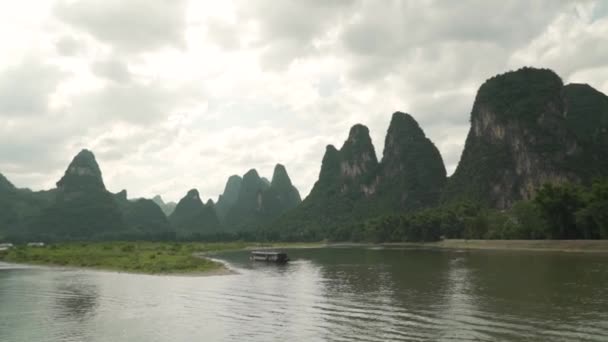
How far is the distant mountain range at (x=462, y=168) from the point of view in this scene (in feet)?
445

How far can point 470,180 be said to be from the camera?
149000 mm

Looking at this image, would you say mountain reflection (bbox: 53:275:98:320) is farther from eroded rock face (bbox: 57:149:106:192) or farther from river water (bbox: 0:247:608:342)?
eroded rock face (bbox: 57:149:106:192)

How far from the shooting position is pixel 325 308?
86.0 feet

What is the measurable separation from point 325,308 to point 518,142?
12881 centimetres

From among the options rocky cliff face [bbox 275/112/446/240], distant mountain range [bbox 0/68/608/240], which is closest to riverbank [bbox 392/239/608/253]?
distant mountain range [bbox 0/68/608/240]

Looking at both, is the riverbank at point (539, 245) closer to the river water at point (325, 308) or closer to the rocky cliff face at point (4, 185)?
the river water at point (325, 308)

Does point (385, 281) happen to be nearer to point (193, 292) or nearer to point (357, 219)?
point (193, 292)

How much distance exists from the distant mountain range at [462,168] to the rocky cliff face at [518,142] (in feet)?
0.89

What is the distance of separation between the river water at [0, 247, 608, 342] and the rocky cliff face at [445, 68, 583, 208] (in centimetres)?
9942

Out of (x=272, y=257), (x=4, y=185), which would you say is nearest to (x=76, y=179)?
(x=4, y=185)

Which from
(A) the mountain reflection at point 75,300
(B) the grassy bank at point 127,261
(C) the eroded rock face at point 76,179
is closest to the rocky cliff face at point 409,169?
(B) the grassy bank at point 127,261

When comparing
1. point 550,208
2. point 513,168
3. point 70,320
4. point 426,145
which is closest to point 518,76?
point 513,168

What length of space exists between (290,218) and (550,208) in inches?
5371

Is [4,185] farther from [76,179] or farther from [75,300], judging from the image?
[75,300]
